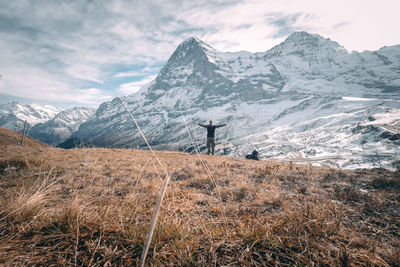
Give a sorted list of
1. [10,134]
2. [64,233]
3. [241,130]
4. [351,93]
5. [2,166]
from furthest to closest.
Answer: [351,93]
[241,130]
[10,134]
[2,166]
[64,233]

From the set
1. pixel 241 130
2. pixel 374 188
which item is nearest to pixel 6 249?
pixel 374 188

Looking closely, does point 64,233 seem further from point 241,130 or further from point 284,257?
point 241,130

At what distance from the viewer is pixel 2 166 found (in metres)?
5.35

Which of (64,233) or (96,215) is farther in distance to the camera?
(96,215)

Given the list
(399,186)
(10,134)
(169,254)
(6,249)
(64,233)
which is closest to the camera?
(6,249)

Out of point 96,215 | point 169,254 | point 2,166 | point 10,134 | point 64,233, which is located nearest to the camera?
point 169,254

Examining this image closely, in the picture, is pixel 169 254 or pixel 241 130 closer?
pixel 169 254

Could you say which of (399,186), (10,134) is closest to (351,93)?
(399,186)

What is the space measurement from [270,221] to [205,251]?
4.54 ft

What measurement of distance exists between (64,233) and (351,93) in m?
248

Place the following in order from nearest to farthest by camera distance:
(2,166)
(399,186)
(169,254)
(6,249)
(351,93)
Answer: (6,249)
(169,254)
(399,186)
(2,166)
(351,93)

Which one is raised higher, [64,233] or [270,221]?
[64,233]

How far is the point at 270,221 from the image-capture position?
8.05ft

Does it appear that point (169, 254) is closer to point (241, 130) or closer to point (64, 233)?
point (64, 233)
